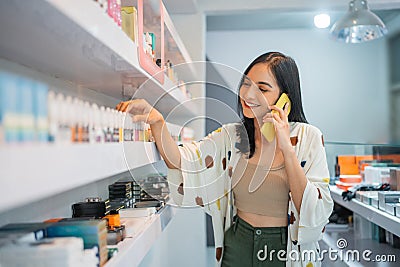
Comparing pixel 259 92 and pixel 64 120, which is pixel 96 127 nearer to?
pixel 64 120

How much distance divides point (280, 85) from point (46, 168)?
101 centimetres

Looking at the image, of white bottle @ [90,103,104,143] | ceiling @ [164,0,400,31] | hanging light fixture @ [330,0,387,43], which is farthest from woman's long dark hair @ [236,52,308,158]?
ceiling @ [164,0,400,31]

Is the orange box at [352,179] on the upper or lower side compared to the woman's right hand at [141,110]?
lower

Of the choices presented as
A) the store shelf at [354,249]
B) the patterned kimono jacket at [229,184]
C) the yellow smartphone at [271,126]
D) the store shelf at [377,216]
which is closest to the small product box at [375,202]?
the store shelf at [377,216]

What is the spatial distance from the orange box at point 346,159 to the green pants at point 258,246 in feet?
5.12

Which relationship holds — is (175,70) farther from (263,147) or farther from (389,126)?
(389,126)

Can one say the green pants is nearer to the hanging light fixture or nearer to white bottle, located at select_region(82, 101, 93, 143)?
white bottle, located at select_region(82, 101, 93, 143)

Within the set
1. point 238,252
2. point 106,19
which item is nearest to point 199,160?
point 238,252

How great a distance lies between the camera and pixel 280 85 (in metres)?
1.39

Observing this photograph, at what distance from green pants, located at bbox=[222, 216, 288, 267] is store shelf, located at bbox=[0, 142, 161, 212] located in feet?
2.36

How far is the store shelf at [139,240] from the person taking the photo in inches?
33.4

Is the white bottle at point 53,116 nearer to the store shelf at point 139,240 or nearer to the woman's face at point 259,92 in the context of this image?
the store shelf at point 139,240

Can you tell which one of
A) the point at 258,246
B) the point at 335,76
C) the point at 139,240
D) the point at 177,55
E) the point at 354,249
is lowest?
the point at 354,249

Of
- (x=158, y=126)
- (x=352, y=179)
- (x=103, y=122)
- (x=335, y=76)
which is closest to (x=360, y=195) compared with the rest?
(x=352, y=179)
